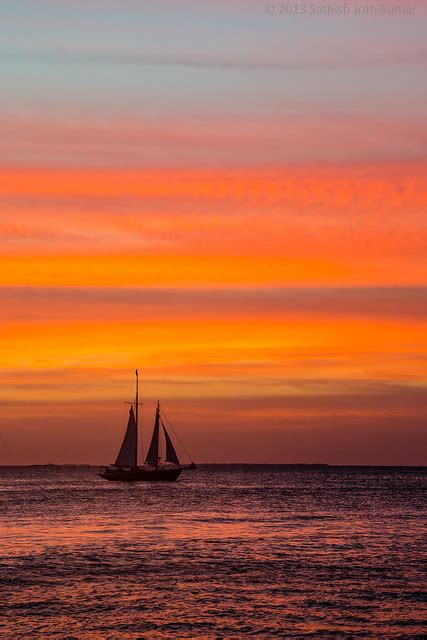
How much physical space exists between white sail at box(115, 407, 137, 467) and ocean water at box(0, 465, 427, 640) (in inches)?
2748

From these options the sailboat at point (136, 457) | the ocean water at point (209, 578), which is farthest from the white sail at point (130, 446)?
the ocean water at point (209, 578)

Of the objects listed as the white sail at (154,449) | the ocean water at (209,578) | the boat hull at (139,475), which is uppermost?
the white sail at (154,449)

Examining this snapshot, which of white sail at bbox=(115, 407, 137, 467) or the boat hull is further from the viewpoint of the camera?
the boat hull

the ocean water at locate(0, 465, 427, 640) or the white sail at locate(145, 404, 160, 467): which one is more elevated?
the white sail at locate(145, 404, 160, 467)

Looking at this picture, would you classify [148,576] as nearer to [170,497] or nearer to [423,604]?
[423,604]

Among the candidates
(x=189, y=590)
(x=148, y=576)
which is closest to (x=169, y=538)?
(x=148, y=576)

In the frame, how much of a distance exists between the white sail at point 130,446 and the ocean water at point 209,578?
69792 mm

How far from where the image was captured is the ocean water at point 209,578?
38.5 m

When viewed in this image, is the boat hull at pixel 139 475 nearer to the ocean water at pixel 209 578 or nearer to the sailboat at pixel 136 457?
the sailboat at pixel 136 457

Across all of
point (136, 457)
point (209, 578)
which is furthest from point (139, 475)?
point (209, 578)

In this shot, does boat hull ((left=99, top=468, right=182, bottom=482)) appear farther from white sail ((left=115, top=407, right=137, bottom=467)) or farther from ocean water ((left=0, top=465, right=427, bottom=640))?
ocean water ((left=0, top=465, right=427, bottom=640))

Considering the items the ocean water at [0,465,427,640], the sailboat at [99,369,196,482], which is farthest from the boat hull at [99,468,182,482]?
the ocean water at [0,465,427,640]

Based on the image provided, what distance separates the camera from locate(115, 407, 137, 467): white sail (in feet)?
538

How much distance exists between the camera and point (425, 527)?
8544 cm
